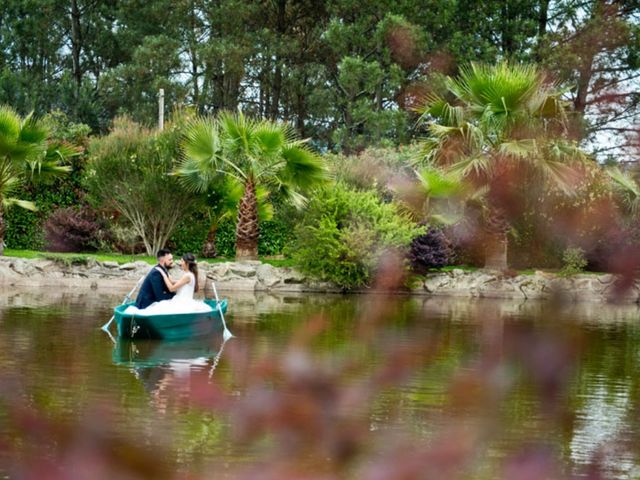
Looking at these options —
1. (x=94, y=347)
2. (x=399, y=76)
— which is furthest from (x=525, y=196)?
(x=399, y=76)

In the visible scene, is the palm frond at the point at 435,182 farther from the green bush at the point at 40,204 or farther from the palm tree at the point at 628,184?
the green bush at the point at 40,204

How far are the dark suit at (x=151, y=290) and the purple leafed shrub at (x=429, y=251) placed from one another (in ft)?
42.9

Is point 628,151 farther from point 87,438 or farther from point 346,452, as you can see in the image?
point 87,438

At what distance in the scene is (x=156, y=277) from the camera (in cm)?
1617

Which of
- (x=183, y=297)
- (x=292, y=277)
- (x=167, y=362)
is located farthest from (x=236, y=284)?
(x=167, y=362)

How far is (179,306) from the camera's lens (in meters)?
16.0

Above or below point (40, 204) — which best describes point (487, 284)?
below

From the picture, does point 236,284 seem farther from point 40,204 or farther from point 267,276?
point 40,204

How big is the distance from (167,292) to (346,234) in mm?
12373

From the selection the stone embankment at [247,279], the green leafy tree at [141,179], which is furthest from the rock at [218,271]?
the green leafy tree at [141,179]

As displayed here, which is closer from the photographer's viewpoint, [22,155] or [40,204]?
[22,155]

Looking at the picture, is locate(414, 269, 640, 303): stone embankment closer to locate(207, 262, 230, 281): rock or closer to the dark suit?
locate(207, 262, 230, 281): rock

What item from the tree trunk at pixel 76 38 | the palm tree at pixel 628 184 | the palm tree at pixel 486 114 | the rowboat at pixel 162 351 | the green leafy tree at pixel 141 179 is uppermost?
the tree trunk at pixel 76 38

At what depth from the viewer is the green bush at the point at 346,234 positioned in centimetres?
2798
